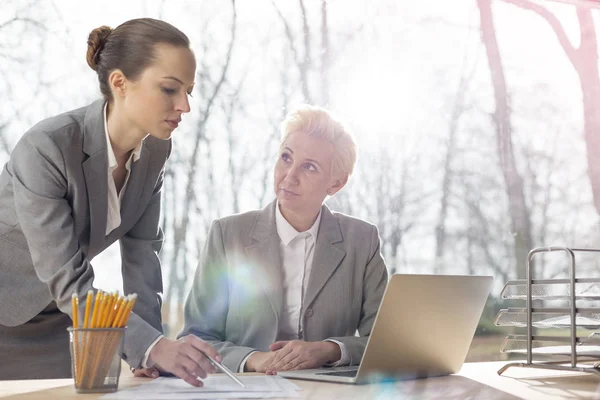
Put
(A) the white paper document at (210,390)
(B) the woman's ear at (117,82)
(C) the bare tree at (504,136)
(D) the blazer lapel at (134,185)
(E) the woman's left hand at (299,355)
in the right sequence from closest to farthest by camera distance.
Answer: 1. (A) the white paper document at (210,390)
2. (E) the woman's left hand at (299,355)
3. (B) the woman's ear at (117,82)
4. (D) the blazer lapel at (134,185)
5. (C) the bare tree at (504,136)

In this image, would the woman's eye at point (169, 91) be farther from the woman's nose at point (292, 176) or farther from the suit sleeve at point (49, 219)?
the woman's nose at point (292, 176)

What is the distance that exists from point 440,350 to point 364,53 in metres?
2.13

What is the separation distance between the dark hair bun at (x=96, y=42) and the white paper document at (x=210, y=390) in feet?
2.91

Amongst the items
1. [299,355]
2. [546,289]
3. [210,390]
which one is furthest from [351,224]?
[210,390]

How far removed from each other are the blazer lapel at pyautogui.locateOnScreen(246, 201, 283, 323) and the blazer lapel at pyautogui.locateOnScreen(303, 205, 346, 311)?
0.08 metres

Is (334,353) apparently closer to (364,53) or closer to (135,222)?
Answer: (135,222)

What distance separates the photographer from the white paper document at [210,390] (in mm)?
1187

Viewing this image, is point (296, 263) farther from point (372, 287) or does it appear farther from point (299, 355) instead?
point (299, 355)

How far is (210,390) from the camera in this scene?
4.09 ft

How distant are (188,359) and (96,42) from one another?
949 millimetres

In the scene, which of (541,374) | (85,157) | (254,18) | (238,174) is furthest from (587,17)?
(85,157)

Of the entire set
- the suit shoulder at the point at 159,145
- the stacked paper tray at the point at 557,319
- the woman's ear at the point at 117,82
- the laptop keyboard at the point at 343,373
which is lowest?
the laptop keyboard at the point at 343,373

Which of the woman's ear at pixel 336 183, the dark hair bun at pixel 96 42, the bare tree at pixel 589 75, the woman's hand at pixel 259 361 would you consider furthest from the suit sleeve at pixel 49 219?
the bare tree at pixel 589 75

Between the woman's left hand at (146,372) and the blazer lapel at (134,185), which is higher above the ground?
the blazer lapel at (134,185)
